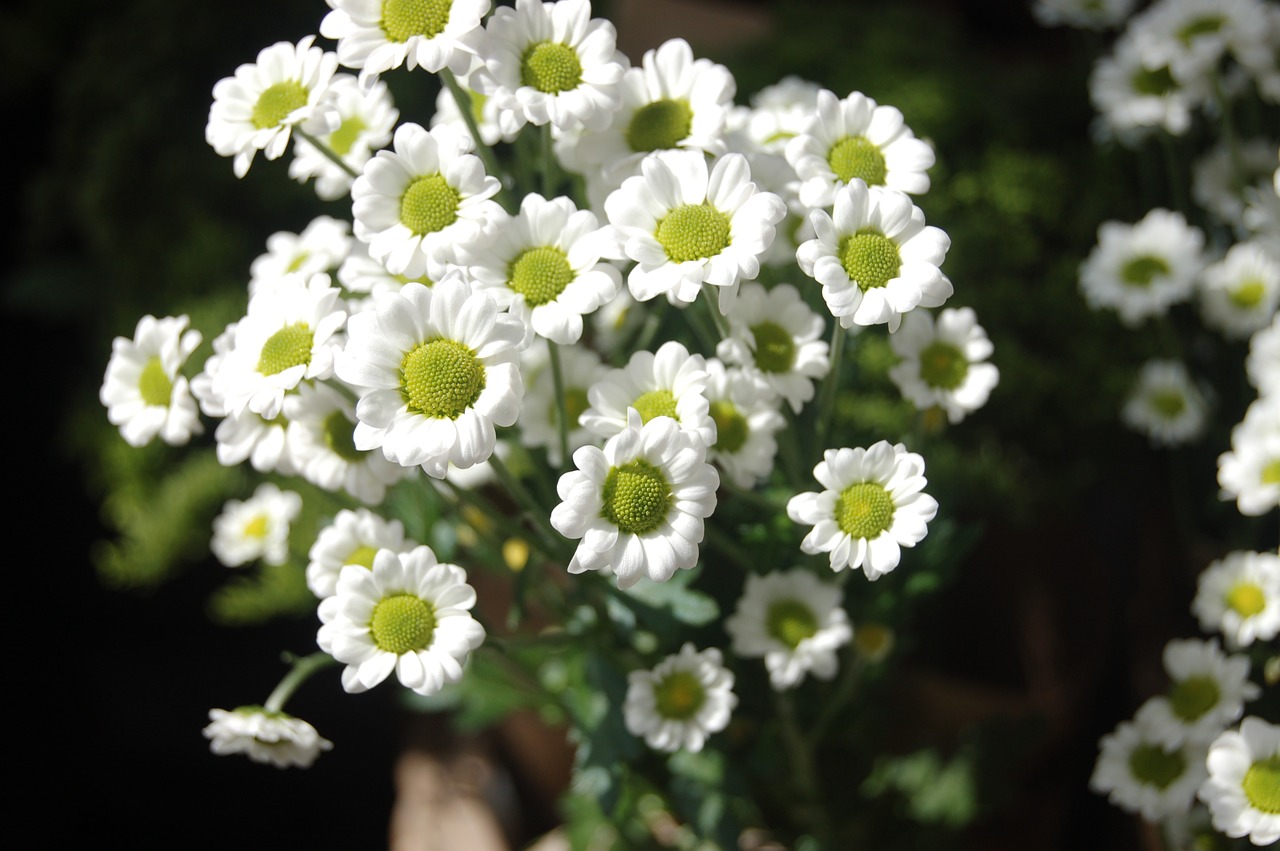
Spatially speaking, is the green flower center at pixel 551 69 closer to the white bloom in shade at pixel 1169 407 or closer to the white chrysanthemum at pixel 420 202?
the white chrysanthemum at pixel 420 202

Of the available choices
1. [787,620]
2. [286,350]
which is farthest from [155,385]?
[787,620]

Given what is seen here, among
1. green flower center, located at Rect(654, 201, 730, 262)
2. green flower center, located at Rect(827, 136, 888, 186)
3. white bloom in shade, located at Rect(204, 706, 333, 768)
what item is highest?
green flower center, located at Rect(827, 136, 888, 186)

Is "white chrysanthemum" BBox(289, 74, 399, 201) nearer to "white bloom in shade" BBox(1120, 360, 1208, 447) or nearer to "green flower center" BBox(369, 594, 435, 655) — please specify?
"green flower center" BBox(369, 594, 435, 655)

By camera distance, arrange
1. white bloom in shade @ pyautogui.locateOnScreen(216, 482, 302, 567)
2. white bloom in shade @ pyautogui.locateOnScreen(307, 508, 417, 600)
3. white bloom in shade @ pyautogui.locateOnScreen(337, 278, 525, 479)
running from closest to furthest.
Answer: white bloom in shade @ pyautogui.locateOnScreen(337, 278, 525, 479)
white bloom in shade @ pyautogui.locateOnScreen(307, 508, 417, 600)
white bloom in shade @ pyautogui.locateOnScreen(216, 482, 302, 567)

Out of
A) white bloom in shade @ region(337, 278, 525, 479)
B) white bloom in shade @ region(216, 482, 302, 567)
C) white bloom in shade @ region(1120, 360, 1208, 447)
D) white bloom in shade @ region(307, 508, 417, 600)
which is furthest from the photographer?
white bloom in shade @ region(1120, 360, 1208, 447)

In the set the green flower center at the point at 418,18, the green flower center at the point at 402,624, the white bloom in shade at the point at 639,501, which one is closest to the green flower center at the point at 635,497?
the white bloom in shade at the point at 639,501

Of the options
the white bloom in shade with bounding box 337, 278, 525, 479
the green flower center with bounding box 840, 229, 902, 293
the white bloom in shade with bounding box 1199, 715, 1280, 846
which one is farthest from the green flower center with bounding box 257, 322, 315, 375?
the white bloom in shade with bounding box 1199, 715, 1280, 846
